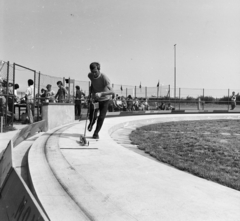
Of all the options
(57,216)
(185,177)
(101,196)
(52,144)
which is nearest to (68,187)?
(101,196)

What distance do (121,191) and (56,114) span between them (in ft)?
21.8

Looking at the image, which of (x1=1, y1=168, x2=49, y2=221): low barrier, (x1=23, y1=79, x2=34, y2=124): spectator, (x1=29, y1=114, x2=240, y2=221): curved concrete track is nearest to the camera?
(x1=1, y1=168, x2=49, y2=221): low barrier

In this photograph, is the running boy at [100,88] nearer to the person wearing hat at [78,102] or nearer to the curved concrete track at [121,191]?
the curved concrete track at [121,191]

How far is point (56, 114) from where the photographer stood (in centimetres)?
885

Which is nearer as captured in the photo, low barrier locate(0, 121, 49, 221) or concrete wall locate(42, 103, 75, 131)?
low barrier locate(0, 121, 49, 221)

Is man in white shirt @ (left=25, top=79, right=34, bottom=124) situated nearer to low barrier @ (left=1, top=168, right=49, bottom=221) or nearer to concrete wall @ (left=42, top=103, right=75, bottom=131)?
concrete wall @ (left=42, top=103, right=75, bottom=131)

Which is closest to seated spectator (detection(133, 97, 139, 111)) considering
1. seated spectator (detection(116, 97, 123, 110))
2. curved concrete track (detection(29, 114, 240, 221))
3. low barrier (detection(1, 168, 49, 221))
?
seated spectator (detection(116, 97, 123, 110))

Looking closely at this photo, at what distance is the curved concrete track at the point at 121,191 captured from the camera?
2135mm

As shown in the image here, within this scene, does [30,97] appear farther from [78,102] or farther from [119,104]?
[119,104]

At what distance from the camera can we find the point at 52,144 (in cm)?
493

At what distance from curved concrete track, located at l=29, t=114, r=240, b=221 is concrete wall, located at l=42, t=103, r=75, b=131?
4.05m

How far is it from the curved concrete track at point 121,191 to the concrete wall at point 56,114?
4.05 meters

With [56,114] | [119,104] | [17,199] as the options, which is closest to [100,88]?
[56,114]

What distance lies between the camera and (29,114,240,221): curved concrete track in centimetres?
213
